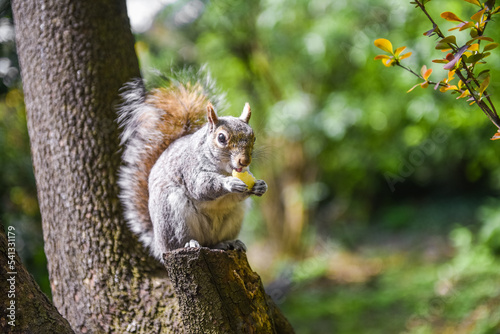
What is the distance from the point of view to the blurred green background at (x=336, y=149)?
3092 mm

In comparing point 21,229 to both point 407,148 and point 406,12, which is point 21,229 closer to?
point 406,12

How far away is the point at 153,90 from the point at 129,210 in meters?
0.42

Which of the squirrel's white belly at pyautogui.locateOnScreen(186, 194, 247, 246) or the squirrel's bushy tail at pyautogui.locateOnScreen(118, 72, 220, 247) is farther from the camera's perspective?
the squirrel's bushy tail at pyautogui.locateOnScreen(118, 72, 220, 247)

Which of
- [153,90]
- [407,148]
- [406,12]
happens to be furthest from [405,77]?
[153,90]

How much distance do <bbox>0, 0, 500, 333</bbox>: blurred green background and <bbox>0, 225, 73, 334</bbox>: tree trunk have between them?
1.44m

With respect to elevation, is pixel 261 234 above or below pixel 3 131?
above

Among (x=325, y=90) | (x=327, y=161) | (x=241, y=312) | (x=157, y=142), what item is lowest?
(x=241, y=312)

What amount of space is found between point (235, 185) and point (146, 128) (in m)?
0.46

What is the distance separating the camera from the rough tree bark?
57.6 inches

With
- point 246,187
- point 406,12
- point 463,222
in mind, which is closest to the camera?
point 246,187

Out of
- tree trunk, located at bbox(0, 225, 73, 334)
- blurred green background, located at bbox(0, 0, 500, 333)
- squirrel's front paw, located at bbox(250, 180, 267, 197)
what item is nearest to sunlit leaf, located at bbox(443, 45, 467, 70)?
squirrel's front paw, located at bbox(250, 180, 267, 197)

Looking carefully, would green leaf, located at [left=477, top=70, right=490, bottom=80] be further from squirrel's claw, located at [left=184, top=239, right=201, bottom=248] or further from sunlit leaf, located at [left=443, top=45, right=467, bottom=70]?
squirrel's claw, located at [left=184, top=239, right=201, bottom=248]

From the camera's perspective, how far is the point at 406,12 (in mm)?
3037

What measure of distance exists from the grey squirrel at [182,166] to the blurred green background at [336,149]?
99 centimetres
